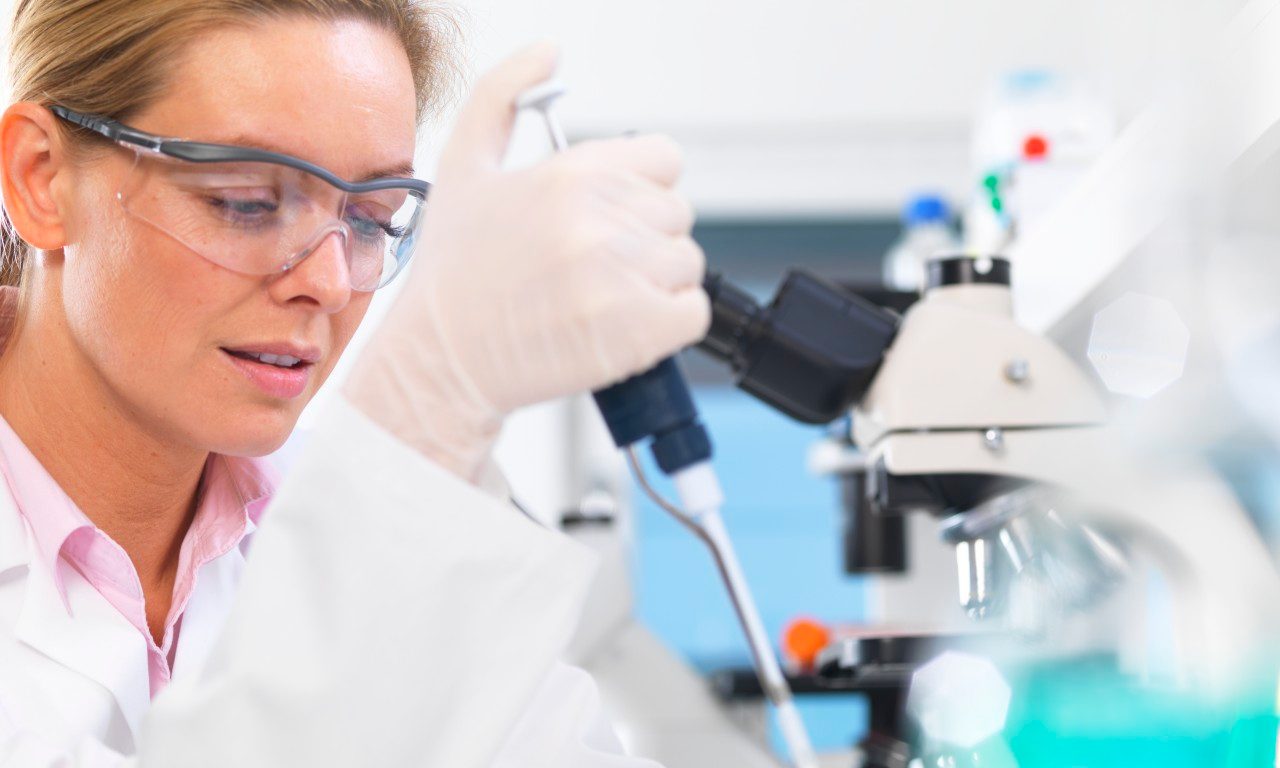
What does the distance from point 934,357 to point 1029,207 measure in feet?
3.04

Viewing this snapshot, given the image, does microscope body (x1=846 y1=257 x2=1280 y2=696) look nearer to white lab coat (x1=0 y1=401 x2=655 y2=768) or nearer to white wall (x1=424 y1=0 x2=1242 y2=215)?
white lab coat (x1=0 y1=401 x2=655 y2=768)

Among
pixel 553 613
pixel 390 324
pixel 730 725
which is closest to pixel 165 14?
pixel 390 324

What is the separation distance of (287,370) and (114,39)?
32 cm

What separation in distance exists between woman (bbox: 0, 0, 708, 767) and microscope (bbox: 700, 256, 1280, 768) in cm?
18

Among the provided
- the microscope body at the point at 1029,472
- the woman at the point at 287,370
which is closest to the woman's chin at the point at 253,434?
the woman at the point at 287,370

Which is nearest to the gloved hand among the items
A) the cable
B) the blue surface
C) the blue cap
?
the cable

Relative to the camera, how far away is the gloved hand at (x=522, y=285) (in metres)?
0.66

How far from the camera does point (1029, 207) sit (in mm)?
1684

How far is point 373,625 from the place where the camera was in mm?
659

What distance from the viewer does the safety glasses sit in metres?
0.93

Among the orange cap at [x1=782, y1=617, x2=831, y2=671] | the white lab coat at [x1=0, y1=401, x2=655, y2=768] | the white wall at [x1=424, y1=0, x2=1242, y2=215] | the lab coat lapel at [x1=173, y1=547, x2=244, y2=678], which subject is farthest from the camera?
the white wall at [x1=424, y1=0, x2=1242, y2=215]

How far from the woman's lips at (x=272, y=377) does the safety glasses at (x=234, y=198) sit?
0.26 ft

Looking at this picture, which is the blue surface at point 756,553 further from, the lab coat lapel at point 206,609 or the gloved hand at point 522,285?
the gloved hand at point 522,285

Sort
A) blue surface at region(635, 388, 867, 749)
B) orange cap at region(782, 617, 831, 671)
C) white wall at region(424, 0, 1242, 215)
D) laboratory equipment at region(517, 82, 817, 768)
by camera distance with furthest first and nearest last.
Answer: blue surface at region(635, 388, 867, 749)
white wall at region(424, 0, 1242, 215)
orange cap at region(782, 617, 831, 671)
laboratory equipment at region(517, 82, 817, 768)
